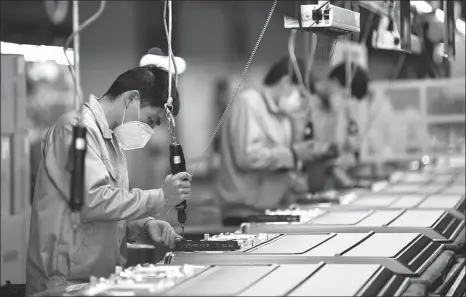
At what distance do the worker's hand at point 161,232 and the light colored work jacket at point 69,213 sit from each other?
10.4 inches

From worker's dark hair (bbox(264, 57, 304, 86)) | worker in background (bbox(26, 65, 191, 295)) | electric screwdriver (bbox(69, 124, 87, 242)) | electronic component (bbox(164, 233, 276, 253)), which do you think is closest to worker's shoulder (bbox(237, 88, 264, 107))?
worker's dark hair (bbox(264, 57, 304, 86))

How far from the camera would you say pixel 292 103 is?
238 inches

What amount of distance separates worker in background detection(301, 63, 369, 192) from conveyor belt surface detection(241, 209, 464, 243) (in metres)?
2.74

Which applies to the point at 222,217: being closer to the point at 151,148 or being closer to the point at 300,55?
the point at 300,55

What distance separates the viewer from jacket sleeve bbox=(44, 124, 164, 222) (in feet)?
9.27

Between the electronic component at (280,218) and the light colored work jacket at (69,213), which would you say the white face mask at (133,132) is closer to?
the light colored work jacket at (69,213)

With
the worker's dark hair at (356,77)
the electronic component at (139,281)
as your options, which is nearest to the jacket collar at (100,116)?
the electronic component at (139,281)

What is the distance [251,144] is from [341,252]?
2.70 meters

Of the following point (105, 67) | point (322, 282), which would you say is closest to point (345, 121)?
point (105, 67)

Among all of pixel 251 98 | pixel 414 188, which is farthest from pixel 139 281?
pixel 414 188

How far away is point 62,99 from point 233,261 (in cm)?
445

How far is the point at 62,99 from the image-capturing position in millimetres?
6949

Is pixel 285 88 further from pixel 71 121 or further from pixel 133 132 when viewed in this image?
pixel 71 121

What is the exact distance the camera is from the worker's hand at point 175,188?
2.98m
